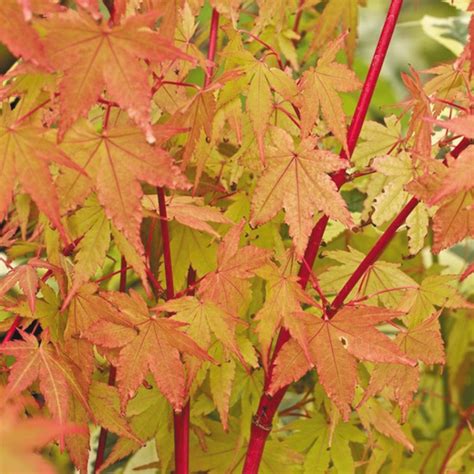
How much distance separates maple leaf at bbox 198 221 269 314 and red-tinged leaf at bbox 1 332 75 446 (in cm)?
14

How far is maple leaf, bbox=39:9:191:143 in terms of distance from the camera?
0.55 meters

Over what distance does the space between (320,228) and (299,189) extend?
0.10m

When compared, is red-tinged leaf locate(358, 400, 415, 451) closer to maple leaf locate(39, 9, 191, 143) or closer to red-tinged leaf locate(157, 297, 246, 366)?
red-tinged leaf locate(157, 297, 246, 366)

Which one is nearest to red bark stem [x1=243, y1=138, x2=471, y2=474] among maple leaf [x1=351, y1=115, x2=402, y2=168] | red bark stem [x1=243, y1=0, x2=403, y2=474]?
red bark stem [x1=243, y1=0, x2=403, y2=474]

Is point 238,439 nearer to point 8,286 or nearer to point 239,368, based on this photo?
point 239,368

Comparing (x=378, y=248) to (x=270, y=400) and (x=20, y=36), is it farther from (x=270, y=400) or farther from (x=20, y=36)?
(x=20, y=36)

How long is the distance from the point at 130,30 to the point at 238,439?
53 cm

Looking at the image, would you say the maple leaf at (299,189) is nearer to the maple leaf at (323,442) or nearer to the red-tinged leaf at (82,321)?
the red-tinged leaf at (82,321)

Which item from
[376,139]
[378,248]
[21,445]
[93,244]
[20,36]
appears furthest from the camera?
[376,139]

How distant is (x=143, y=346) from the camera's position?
68 centimetres

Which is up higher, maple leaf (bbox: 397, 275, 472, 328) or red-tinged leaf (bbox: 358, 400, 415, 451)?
maple leaf (bbox: 397, 275, 472, 328)

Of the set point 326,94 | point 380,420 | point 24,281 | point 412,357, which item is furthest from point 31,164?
point 380,420

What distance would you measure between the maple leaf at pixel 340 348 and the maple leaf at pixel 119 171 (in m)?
0.20

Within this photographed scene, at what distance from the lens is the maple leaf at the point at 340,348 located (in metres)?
0.70
